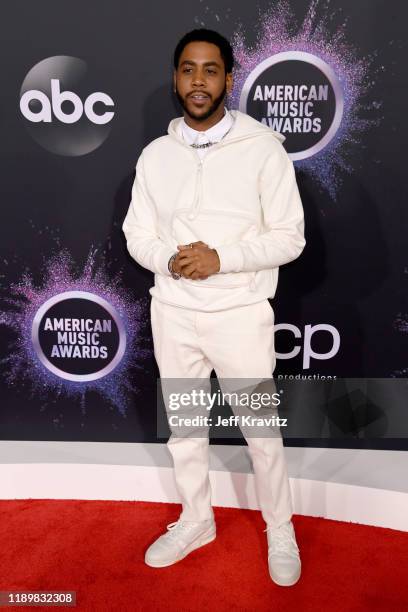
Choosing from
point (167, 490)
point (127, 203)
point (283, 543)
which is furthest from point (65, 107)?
point (283, 543)

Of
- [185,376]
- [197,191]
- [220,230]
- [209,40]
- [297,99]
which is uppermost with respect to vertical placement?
[209,40]

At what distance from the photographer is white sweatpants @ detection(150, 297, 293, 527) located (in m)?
2.13

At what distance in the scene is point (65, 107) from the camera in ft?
8.66

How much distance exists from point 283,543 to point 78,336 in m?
1.28

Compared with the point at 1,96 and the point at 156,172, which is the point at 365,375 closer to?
the point at 156,172

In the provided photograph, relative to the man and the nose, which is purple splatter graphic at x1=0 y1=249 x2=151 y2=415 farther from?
the nose

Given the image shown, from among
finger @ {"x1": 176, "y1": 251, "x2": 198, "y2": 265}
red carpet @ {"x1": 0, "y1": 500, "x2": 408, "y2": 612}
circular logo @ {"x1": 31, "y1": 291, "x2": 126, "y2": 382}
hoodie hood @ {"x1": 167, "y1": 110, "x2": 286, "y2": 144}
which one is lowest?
red carpet @ {"x1": 0, "y1": 500, "x2": 408, "y2": 612}

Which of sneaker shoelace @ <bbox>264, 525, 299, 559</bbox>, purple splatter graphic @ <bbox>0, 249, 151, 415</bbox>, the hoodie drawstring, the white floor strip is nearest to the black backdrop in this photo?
purple splatter graphic @ <bbox>0, 249, 151, 415</bbox>

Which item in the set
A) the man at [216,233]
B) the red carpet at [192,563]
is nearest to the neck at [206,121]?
the man at [216,233]

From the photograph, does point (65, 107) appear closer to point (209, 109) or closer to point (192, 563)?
point (209, 109)

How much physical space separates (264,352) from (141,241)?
0.55m

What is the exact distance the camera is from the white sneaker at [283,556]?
221cm

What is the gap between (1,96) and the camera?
8.72ft

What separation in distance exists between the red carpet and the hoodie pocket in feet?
3.33
